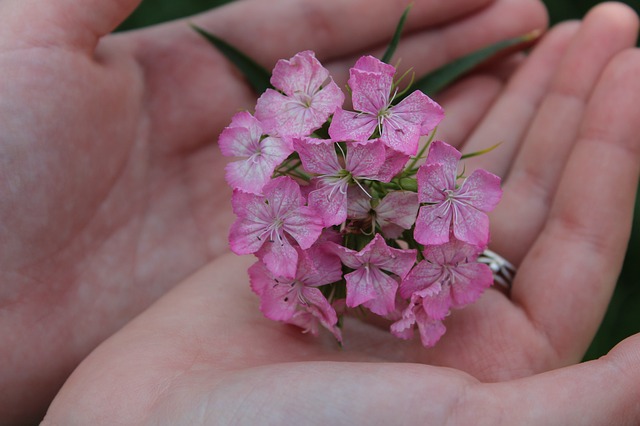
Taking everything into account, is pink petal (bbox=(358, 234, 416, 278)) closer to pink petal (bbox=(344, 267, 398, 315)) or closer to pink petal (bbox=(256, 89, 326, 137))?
pink petal (bbox=(344, 267, 398, 315))

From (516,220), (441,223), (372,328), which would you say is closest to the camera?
(441,223)

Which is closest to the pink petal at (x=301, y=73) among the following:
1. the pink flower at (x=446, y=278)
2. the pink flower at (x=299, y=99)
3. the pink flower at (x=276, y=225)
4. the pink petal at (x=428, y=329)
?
the pink flower at (x=299, y=99)

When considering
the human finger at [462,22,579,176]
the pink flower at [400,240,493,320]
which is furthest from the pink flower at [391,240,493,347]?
the human finger at [462,22,579,176]

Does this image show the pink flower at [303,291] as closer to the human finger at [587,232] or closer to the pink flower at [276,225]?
the pink flower at [276,225]

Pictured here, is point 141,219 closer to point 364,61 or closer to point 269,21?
point 269,21

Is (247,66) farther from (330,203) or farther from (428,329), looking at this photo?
(428,329)

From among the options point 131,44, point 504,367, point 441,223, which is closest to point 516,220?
point 504,367

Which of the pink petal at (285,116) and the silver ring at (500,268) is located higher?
the pink petal at (285,116)
